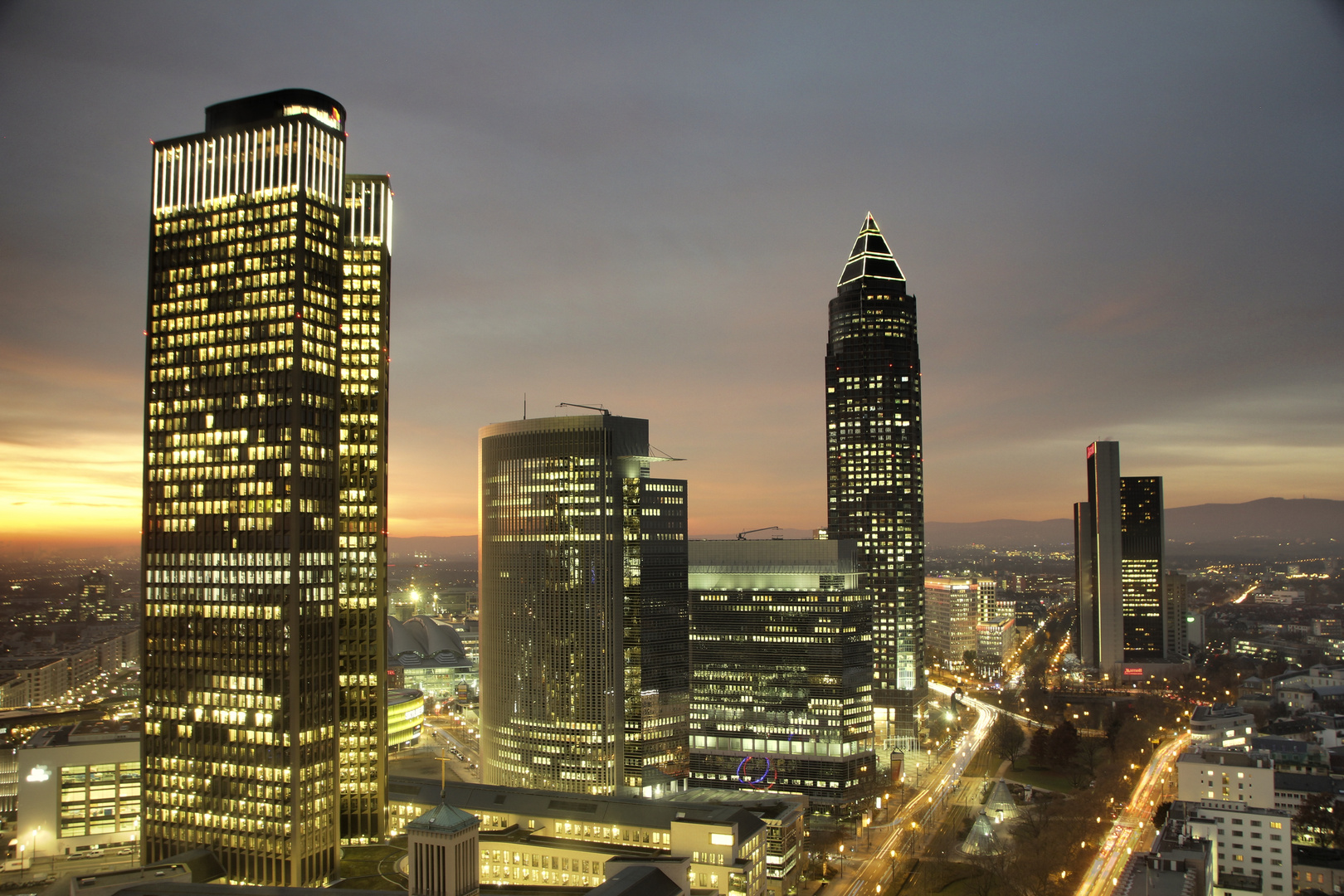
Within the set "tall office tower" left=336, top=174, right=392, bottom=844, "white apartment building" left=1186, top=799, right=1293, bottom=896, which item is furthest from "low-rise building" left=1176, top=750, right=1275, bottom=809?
"tall office tower" left=336, top=174, right=392, bottom=844

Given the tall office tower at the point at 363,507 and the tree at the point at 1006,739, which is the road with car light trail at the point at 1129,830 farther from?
the tall office tower at the point at 363,507

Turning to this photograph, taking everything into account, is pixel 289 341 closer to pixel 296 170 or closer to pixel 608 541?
pixel 296 170

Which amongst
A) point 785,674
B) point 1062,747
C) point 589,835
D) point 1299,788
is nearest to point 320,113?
point 589,835

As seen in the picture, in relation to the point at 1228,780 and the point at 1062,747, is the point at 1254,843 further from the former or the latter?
the point at 1062,747

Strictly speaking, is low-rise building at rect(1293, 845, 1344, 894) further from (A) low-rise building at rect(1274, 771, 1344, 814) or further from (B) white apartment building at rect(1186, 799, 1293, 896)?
(A) low-rise building at rect(1274, 771, 1344, 814)

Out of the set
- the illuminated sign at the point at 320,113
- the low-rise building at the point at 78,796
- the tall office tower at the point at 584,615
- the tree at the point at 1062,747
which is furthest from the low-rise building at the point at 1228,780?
the illuminated sign at the point at 320,113

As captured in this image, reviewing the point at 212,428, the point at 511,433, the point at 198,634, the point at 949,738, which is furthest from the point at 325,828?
the point at 949,738
